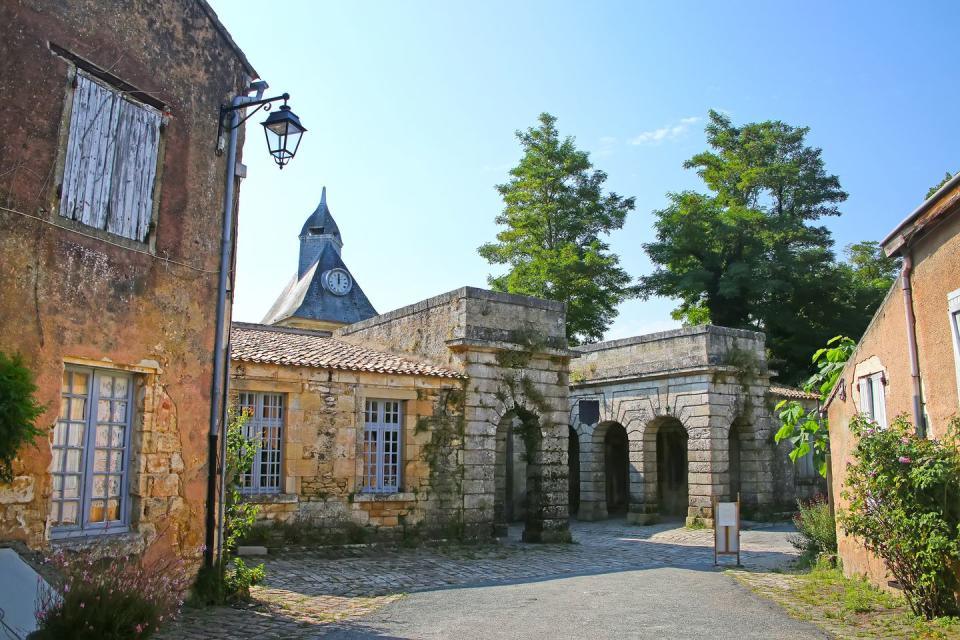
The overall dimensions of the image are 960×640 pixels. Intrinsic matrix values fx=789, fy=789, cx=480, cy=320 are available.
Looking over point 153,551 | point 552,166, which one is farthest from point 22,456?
point 552,166

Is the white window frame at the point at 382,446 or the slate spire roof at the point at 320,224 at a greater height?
the slate spire roof at the point at 320,224

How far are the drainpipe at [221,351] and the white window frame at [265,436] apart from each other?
444cm

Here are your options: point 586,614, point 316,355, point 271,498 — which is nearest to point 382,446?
point 316,355

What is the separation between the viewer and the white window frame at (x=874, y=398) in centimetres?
884

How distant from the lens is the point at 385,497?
45.8 ft

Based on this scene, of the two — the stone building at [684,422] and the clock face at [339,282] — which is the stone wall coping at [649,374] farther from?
the clock face at [339,282]

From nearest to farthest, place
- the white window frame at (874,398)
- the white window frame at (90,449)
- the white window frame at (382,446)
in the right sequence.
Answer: the white window frame at (90,449) → the white window frame at (874,398) → the white window frame at (382,446)

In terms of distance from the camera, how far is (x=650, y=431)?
68.0ft

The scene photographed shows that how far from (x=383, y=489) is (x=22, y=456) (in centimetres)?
823

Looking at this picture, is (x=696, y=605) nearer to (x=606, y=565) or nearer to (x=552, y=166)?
(x=606, y=565)

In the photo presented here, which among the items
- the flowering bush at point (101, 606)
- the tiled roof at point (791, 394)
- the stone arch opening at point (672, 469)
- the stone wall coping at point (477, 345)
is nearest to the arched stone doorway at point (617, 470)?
the stone arch opening at point (672, 469)

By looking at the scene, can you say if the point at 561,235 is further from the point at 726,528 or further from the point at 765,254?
the point at 726,528

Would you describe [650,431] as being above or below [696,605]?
above

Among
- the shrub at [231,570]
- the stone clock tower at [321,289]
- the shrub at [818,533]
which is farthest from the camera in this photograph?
the stone clock tower at [321,289]
